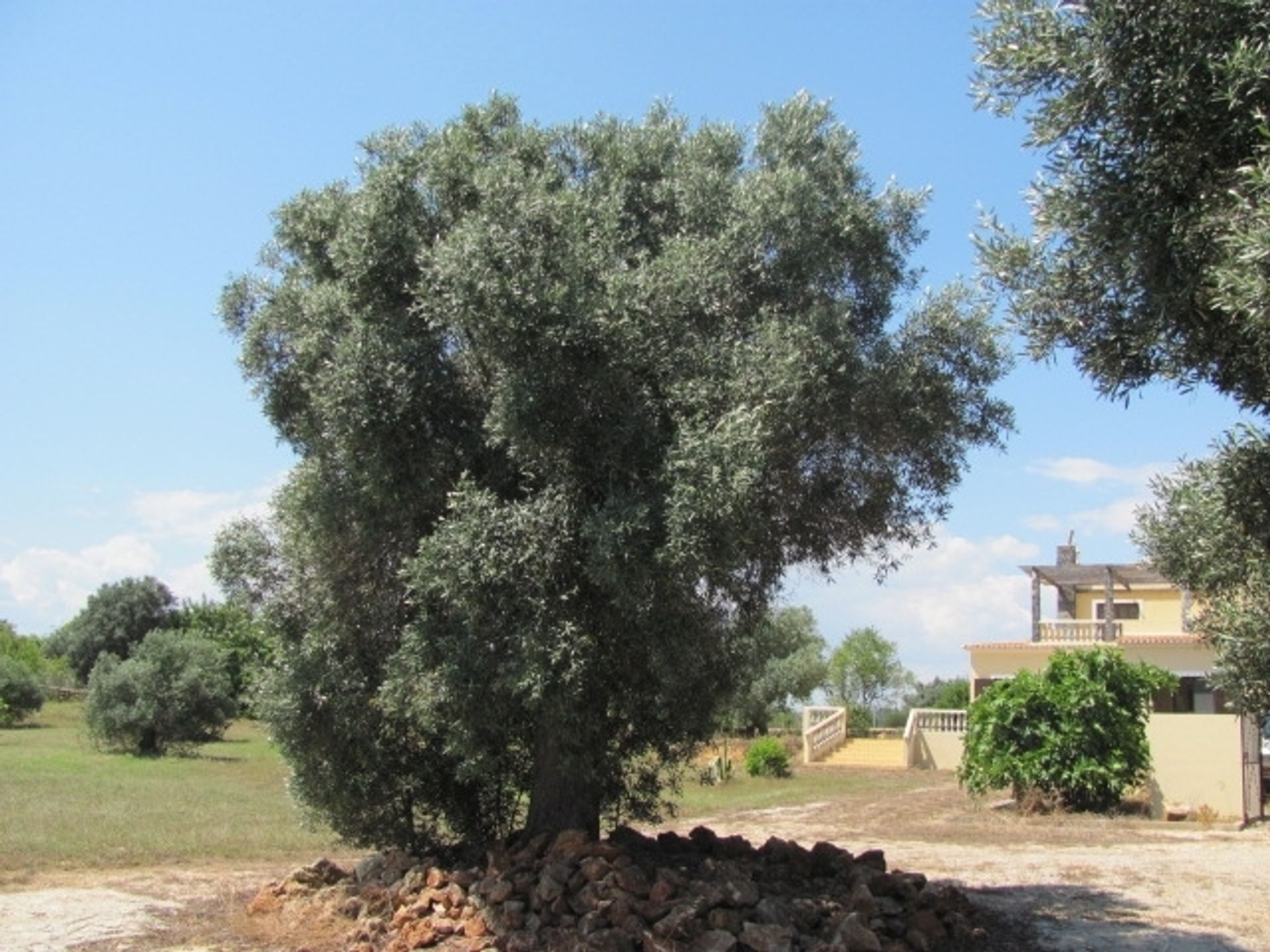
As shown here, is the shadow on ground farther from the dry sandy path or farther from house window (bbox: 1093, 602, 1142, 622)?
house window (bbox: 1093, 602, 1142, 622)

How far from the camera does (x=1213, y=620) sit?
8391 millimetres

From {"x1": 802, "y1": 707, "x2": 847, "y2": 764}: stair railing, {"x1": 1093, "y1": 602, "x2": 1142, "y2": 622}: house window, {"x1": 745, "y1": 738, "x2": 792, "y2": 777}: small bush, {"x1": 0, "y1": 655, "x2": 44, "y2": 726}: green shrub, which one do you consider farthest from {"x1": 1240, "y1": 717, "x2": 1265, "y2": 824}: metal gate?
{"x1": 0, "y1": 655, "x2": 44, "y2": 726}: green shrub

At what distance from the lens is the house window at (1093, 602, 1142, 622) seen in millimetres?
42375

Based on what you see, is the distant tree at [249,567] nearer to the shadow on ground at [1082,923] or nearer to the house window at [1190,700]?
the shadow on ground at [1082,923]

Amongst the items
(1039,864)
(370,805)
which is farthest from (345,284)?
(1039,864)

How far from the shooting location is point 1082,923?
41.4 ft

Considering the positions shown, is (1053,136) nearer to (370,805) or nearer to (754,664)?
(754,664)

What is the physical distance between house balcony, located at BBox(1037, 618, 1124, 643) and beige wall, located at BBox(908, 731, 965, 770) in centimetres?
432

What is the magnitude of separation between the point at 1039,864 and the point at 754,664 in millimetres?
7086

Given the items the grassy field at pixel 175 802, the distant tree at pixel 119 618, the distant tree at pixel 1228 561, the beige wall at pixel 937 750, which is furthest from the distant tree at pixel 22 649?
the distant tree at pixel 1228 561

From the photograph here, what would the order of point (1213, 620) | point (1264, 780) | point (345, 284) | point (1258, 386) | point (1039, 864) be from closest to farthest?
point (1258, 386)
point (1213, 620)
point (345, 284)
point (1039, 864)
point (1264, 780)

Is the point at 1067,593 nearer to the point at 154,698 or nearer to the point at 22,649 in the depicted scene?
the point at 154,698

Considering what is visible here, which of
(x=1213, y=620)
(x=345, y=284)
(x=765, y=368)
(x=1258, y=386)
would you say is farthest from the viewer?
(x=345, y=284)

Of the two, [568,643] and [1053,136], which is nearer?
[1053,136]
